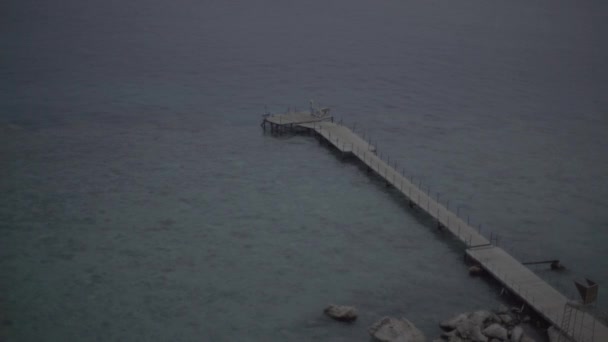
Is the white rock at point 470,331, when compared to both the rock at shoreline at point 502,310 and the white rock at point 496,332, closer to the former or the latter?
the white rock at point 496,332

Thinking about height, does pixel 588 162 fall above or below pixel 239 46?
below

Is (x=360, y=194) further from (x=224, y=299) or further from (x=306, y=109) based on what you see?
A: (x=306, y=109)

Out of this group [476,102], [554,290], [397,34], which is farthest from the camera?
[397,34]

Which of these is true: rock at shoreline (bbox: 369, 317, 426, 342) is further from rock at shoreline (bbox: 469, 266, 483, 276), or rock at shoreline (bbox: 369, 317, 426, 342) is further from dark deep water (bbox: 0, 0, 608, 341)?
rock at shoreline (bbox: 469, 266, 483, 276)

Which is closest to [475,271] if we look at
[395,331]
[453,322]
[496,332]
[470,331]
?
[453,322]

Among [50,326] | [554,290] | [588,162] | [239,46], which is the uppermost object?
[239,46]

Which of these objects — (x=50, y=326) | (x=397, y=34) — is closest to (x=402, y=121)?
(x=50, y=326)

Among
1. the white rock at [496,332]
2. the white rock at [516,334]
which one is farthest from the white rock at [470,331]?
the white rock at [516,334]

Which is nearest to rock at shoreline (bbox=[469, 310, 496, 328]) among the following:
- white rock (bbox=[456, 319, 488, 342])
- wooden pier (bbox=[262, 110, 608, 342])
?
white rock (bbox=[456, 319, 488, 342])
